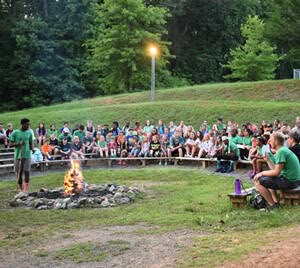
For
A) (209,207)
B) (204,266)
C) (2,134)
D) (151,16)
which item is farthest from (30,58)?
(204,266)

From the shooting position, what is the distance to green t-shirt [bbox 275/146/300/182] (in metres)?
8.95

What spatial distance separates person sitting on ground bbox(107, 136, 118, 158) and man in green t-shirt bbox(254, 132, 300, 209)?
398 inches

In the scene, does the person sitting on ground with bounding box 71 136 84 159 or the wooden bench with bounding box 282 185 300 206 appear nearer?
the wooden bench with bounding box 282 185 300 206

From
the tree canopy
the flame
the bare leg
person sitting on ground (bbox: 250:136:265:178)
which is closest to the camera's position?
the bare leg

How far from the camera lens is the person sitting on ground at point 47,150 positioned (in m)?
18.5

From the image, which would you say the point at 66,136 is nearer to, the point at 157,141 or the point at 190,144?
the point at 157,141

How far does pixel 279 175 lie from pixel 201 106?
14928 millimetres

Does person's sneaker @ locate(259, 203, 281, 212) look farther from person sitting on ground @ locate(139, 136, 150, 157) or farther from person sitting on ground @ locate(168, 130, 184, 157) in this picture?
person sitting on ground @ locate(139, 136, 150, 157)

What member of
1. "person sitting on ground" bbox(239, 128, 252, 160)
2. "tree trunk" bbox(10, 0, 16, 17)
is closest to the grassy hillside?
"person sitting on ground" bbox(239, 128, 252, 160)

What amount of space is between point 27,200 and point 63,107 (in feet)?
62.7

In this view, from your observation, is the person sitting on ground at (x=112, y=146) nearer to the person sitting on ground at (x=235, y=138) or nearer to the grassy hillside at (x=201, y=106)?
the grassy hillside at (x=201, y=106)

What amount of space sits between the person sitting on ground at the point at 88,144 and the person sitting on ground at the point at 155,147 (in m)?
2.06

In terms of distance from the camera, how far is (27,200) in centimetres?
1162

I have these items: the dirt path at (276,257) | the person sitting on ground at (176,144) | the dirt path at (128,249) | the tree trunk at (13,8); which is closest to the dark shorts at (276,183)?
the dirt path at (128,249)
